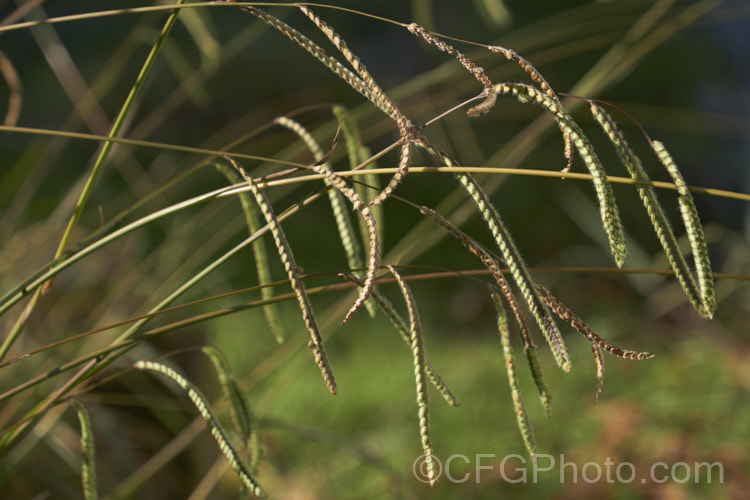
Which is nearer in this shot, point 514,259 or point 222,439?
point 514,259

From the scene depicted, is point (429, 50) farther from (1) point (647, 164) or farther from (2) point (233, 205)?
(2) point (233, 205)

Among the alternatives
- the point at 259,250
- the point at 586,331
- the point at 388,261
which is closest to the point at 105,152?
the point at 259,250

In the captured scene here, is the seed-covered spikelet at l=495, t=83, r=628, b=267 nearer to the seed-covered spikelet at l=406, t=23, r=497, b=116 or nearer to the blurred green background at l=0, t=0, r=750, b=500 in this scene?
the seed-covered spikelet at l=406, t=23, r=497, b=116

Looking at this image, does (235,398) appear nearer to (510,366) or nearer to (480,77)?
(510,366)

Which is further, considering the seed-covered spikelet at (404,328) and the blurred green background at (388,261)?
the blurred green background at (388,261)

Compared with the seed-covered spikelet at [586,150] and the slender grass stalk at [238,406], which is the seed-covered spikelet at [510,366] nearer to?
the seed-covered spikelet at [586,150]

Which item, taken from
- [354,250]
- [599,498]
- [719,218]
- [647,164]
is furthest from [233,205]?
[719,218]

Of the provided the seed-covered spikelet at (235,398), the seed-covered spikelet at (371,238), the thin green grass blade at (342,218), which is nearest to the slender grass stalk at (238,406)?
the seed-covered spikelet at (235,398)
